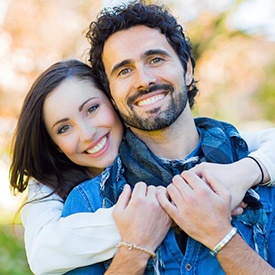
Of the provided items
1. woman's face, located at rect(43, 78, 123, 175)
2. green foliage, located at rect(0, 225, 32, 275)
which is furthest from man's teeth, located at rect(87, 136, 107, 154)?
green foliage, located at rect(0, 225, 32, 275)

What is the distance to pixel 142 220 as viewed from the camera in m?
1.85

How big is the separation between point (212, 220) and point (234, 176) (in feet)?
0.68

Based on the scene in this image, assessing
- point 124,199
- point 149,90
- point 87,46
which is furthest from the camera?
point 87,46

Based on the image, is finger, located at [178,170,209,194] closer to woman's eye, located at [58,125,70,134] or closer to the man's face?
the man's face

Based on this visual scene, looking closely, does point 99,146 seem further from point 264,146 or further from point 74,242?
point 264,146

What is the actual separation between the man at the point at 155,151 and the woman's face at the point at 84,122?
0.08 m

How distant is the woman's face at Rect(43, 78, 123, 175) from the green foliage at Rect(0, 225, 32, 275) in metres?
2.51

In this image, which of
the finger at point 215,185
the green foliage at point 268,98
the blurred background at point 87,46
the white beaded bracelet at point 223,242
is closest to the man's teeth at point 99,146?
the finger at point 215,185

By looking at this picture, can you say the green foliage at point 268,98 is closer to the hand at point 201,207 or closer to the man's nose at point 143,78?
the man's nose at point 143,78

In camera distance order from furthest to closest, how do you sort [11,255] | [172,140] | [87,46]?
[87,46], [11,255], [172,140]

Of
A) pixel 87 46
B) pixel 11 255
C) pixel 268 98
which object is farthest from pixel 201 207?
pixel 268 98

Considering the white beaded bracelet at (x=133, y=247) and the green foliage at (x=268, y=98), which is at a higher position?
the white beaded bracelet at (x=133, y=247)

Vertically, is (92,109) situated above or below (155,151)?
above

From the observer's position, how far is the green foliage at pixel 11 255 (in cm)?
481
